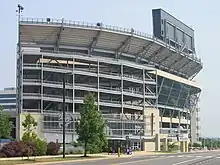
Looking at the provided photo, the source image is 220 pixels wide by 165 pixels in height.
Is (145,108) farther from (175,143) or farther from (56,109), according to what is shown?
(56,109)

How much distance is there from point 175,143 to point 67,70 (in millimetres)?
31306

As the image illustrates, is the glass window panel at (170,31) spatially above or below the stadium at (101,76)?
above

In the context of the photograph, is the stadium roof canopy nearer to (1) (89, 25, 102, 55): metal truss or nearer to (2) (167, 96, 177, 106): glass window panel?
(1) (89, 25, 102, 55): metal truss

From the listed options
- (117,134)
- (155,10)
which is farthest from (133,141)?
(155,10)

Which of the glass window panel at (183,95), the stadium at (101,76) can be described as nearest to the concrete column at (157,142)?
the stadium at (101,76)

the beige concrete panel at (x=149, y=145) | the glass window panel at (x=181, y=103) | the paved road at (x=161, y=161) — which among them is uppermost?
the glass window panel at (x=181, y=103)

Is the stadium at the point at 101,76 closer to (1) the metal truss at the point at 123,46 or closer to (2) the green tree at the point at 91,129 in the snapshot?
(1) the metal truss at the point at 123,46

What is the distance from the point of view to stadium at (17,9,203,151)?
9306 centimetres

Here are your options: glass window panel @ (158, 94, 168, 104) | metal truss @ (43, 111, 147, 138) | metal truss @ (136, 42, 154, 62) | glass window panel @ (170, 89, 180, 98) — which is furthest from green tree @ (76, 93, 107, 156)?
glass window panel @ (170, 89, 180, 98)

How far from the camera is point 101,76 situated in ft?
331

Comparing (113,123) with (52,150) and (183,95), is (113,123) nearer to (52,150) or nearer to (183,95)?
(52,150)

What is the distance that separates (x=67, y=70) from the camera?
95.5 meters

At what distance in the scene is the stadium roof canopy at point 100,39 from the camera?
93.8m

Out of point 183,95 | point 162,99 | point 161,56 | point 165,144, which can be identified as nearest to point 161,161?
point 165,144
